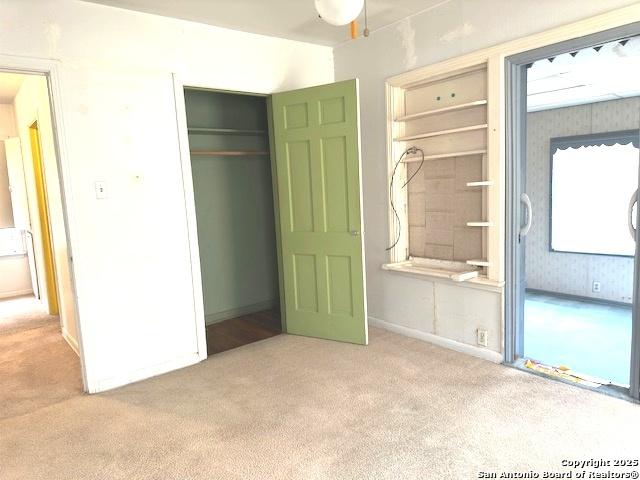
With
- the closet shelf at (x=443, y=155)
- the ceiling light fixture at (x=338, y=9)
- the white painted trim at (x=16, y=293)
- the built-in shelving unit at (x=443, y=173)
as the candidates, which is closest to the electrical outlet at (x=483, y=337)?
the built-in shelving unit at (x=443, y=173)

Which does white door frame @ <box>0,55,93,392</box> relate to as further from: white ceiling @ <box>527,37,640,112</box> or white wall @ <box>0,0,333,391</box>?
white ceiling @ <box>527,37,640,112</box>

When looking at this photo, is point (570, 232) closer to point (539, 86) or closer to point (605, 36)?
point (539, 86)

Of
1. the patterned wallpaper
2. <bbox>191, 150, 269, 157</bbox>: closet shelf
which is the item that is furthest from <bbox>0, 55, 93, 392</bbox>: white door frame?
the patterned wallpaper

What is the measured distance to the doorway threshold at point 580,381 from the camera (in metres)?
2.64

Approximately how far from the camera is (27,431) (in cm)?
255

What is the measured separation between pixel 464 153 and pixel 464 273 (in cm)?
88

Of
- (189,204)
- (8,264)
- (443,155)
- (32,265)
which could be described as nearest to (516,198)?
(443,155)

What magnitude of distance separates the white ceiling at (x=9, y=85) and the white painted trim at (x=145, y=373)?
2.85 m

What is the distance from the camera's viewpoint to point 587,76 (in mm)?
3934

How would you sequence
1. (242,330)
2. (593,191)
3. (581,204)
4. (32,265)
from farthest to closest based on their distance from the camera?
1. (32,265)
2. (581,204)
3. (593,191)
4. (242,330)

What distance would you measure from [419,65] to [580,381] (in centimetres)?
251

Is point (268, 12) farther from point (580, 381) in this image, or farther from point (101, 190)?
point (580, 381)

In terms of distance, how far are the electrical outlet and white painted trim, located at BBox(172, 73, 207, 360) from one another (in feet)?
6.98

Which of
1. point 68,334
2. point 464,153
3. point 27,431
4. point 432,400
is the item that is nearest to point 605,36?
point 464,153
